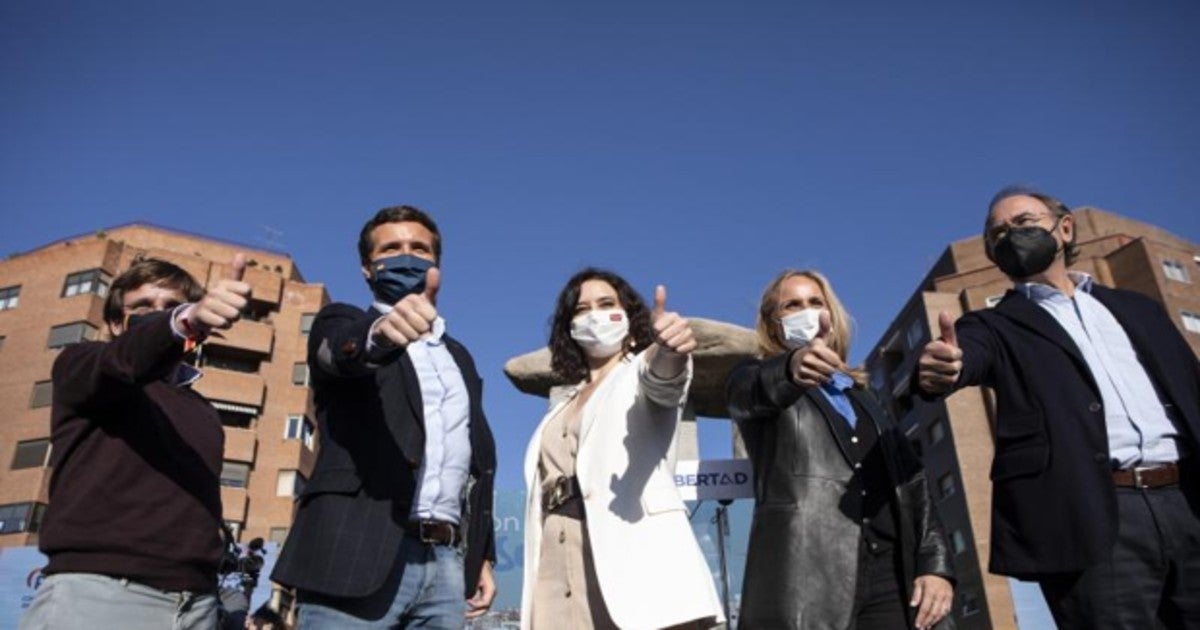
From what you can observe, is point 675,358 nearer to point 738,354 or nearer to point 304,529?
point 304,529

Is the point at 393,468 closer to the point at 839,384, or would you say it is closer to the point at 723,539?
the point at 839,384

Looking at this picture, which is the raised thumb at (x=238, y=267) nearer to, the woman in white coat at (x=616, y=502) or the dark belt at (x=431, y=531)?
the dark belt at (x=431, y=531)

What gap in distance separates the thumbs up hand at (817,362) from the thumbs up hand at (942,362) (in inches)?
10.9

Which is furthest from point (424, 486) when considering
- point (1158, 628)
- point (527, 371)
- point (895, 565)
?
point (527, 371)

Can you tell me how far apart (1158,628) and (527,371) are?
7297 mm

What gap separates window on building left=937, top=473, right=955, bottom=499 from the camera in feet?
124

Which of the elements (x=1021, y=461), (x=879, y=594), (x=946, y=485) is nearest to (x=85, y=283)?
(x=946, y=485)

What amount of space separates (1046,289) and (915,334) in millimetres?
43267

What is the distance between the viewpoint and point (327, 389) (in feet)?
9.02

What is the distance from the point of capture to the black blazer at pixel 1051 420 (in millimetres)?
2502

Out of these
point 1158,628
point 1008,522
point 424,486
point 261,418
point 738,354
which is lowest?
point 1158,628

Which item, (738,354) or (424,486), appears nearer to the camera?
(424,486)

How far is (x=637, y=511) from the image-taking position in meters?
2.63

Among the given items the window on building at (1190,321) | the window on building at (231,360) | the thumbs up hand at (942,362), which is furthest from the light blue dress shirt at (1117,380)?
the window on building at (1190,321)
